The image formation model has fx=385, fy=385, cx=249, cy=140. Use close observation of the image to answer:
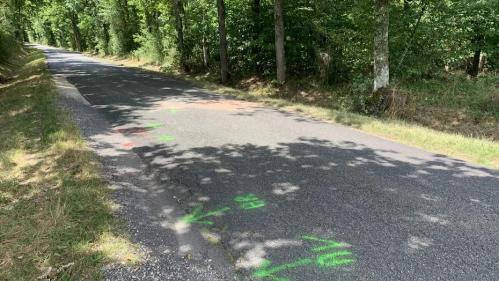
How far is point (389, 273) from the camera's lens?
10.3 ft

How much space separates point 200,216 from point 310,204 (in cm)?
126

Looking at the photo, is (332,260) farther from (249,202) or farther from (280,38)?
(280,38)

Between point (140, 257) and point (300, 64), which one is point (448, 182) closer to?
point (140, 257)

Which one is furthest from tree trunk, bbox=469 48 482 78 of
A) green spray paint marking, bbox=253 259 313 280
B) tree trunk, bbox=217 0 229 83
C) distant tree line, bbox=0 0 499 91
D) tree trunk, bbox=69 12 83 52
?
tree trunk, bbox=69 12 83 52

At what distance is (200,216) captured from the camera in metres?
4.22

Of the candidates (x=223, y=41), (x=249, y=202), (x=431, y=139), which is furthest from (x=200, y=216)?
(x=223, y=41)

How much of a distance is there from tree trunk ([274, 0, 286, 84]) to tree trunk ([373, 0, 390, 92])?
409 cm

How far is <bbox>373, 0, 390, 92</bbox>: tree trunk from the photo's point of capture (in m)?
10.4

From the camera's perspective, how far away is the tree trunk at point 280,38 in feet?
45.9

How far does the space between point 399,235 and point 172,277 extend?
7.08 ft

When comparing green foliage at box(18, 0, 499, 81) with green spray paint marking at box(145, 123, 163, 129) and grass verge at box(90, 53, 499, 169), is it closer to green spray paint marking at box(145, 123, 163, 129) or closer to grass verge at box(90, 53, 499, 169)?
grass verge at box(90, 53, 499, 169)

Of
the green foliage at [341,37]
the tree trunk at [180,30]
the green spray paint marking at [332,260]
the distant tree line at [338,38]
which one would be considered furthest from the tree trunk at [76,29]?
the green spray paint marking at [332,260]

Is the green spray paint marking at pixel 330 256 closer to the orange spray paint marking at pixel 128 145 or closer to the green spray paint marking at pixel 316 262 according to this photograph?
the green spray paint marking at pixel 316 262

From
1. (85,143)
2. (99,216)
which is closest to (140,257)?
(99,216)
